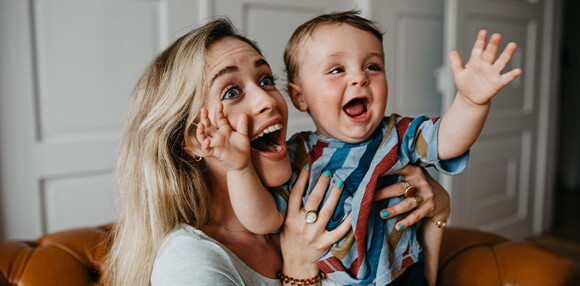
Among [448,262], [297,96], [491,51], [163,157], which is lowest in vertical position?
[448,262]

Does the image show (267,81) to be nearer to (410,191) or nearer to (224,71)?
(224,71)

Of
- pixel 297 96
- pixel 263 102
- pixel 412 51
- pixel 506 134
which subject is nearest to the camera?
pixel 263 102

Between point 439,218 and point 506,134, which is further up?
point 439,218

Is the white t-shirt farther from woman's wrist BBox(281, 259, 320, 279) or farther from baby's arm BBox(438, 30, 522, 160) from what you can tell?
baby's arm BBox(438, 30, 522, 160)

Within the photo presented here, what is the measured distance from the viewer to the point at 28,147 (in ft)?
6.18

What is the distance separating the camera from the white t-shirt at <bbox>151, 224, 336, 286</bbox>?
915 millimetres

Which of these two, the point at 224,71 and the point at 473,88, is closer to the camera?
the point at 473,88

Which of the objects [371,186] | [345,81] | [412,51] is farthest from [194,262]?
[412,51]

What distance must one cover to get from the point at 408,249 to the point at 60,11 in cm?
151

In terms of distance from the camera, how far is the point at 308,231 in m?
1.13

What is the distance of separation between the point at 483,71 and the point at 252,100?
Answer: 447 mm

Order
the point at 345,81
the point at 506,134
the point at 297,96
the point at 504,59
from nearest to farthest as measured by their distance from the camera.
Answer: the point at 504,59 < the point at 345,81 < the point at 297,96 < the point at 506,134

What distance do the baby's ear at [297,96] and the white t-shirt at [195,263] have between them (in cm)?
39

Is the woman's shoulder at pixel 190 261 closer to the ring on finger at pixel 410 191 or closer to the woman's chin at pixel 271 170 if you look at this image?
the woman's chin at pixel 271 170
